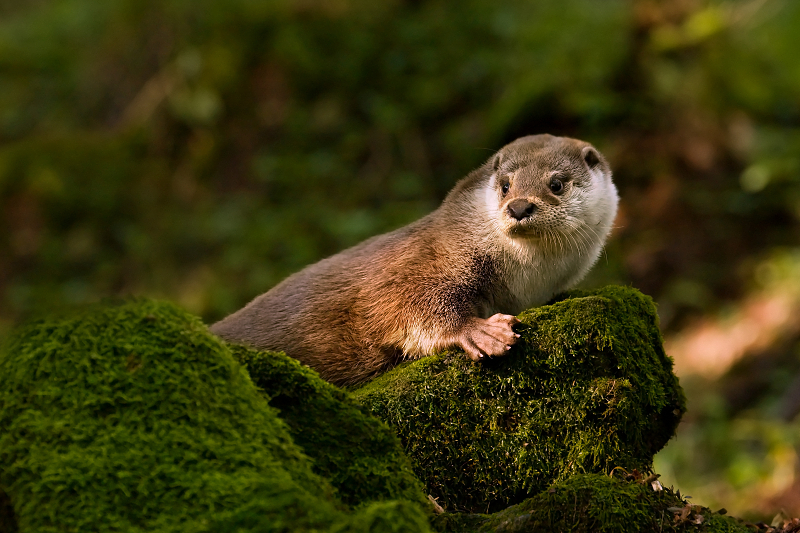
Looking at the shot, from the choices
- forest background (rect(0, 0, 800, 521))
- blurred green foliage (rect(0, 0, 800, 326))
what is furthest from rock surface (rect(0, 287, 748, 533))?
blurred green foliage (rect(0, 0, 800, 326))

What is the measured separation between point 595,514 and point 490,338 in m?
1.28

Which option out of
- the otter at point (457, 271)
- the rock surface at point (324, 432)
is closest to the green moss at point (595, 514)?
the rock surface at point (324, 432)

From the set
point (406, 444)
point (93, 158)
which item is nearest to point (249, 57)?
point (93, 158)

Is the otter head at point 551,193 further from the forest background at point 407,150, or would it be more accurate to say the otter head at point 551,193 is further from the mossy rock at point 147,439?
the forest background at point 407,150

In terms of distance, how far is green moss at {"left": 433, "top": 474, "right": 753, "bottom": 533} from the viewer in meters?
3.45

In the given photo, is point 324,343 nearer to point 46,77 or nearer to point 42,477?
point 42,477

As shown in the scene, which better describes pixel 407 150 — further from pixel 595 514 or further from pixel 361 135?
pixel 595 514

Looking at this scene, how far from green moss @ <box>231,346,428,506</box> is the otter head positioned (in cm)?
196

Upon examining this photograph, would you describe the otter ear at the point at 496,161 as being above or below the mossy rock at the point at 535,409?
above

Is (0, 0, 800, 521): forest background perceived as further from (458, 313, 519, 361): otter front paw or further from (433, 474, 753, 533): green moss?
(433, 474, 753, 533): green moss

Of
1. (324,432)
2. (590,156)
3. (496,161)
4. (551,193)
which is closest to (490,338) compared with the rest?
(324,432)

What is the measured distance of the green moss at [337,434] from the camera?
12.0 feet

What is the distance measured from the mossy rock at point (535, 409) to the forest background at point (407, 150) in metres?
5.29

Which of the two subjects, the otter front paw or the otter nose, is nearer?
the otter front paw
